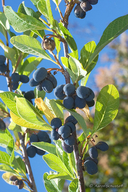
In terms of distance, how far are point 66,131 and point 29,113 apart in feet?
0.47

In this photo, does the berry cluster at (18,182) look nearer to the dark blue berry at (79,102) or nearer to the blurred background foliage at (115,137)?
the dark blue berry at (79,102)

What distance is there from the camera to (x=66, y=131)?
2.31ft

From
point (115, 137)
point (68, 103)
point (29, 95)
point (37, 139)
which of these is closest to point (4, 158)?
point (37, 139)

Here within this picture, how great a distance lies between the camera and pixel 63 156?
2.96 ft

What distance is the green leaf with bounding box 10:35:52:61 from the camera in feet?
2.75

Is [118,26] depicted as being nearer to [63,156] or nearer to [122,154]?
[63,156]

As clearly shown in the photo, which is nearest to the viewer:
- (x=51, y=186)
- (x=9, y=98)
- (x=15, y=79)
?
(x=9, y=98)

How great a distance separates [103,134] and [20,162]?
14.1ft

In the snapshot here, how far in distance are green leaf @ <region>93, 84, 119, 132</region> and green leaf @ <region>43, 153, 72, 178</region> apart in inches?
7.3

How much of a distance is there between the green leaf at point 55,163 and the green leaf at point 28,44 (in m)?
0.36

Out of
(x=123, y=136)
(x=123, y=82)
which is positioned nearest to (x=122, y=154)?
(x=123, y=136)

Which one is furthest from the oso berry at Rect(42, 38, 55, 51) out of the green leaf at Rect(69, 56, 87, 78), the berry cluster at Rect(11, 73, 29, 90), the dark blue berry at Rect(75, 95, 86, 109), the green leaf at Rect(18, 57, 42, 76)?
the green leaf at Rect(18, 57, 42, 76)

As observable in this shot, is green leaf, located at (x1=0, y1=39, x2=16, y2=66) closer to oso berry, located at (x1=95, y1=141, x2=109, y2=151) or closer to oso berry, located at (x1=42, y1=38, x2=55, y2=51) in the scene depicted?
oso berry, located at (x1=42, y1=38, x2=55, y2=51)

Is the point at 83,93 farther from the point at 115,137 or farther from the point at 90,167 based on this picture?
the point at 115,137
